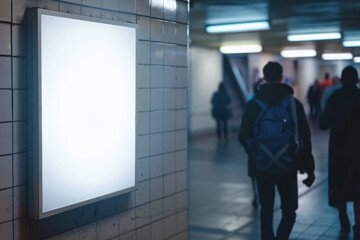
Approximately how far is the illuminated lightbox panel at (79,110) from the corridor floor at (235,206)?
2440 mm

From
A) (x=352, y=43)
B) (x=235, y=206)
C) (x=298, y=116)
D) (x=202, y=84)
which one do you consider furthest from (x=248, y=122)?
(x=202, y=84)

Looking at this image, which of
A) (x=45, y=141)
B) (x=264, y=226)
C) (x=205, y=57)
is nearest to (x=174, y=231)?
(x=264, y=226)

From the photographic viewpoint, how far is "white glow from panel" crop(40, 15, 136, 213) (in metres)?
3.06

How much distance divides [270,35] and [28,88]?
11117 mm

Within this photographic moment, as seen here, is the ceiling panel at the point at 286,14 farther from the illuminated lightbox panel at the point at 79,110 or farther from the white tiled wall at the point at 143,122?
the illuminated lightbox panel at the point at 79,110

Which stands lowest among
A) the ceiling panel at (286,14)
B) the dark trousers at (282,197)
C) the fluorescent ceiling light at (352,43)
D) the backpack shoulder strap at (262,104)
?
the dark trousers at (282,197)

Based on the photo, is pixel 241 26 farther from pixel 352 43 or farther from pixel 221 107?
pixel 221 107

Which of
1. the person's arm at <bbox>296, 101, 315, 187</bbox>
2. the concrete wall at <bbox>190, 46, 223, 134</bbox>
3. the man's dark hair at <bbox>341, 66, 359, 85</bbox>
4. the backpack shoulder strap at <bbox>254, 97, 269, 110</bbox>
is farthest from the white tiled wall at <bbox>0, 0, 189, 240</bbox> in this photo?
the concrete wall at <bbox>190, 46, 223, 134</bbox>

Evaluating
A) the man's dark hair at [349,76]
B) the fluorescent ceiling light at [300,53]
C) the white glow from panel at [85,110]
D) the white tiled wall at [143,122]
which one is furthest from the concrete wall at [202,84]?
the white glow from panel at [85,110]

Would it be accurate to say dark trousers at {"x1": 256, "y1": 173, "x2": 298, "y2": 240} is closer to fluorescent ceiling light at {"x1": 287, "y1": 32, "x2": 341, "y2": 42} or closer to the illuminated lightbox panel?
the illuminated lightbox panel

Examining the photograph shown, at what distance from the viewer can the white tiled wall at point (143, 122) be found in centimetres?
295

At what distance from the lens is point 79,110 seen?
10.7 ft

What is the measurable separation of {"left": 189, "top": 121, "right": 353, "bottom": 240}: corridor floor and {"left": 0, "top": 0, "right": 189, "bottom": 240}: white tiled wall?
1.50 m

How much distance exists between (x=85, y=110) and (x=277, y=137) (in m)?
1.83
